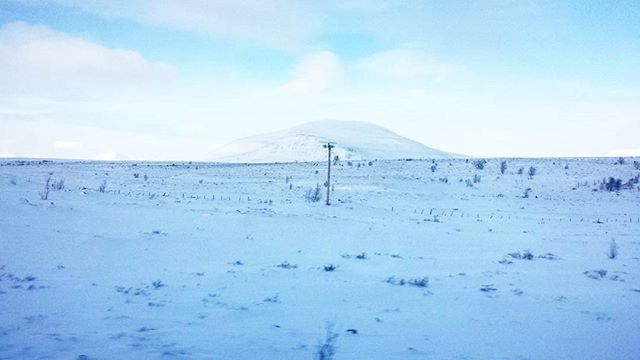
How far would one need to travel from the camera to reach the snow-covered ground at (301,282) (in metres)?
6.02

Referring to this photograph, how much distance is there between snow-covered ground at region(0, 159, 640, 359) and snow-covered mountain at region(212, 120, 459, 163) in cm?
6387

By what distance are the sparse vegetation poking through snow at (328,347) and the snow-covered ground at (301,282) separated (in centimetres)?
4

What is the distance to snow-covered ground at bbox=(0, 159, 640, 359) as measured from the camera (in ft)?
19.7

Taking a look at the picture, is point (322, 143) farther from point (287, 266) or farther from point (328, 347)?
point (328, 347)

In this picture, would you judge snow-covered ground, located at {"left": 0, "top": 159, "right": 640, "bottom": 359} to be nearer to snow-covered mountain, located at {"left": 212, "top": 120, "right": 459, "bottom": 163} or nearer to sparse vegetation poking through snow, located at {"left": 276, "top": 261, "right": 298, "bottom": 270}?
sparse vegetation poking through snow, located at {"left": 276, "top": 261, "right": 298, "bottom": 270}

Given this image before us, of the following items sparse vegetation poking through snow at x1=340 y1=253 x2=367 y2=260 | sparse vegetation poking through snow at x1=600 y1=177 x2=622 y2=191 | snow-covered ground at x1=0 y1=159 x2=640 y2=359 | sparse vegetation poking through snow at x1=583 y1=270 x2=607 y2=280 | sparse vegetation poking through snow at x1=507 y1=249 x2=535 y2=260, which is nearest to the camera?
snow-covered ground at x1=0 y1=159 x2=640 y2=359

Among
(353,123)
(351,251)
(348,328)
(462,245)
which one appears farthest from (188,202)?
(353,123)

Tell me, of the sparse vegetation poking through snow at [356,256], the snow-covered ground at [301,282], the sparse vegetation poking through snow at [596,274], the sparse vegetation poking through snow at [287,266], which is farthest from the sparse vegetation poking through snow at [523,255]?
the sparse vegetation poking through snow at [287,266]

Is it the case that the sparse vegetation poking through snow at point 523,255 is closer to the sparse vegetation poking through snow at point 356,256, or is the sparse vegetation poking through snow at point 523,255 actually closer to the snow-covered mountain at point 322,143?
the sparse vegetation poking through snow at point 356,256

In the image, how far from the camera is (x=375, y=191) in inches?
1148

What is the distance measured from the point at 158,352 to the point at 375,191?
79.6 feet

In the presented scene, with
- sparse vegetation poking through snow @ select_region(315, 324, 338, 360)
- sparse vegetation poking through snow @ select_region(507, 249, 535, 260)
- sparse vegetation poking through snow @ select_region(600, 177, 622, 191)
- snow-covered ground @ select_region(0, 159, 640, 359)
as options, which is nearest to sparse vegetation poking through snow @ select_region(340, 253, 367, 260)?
snow-covered ground @ select_region(0, 159, 640, 359)

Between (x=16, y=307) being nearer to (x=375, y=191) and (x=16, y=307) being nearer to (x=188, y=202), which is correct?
(x=188, y=202)

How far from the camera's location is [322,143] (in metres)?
93.1
